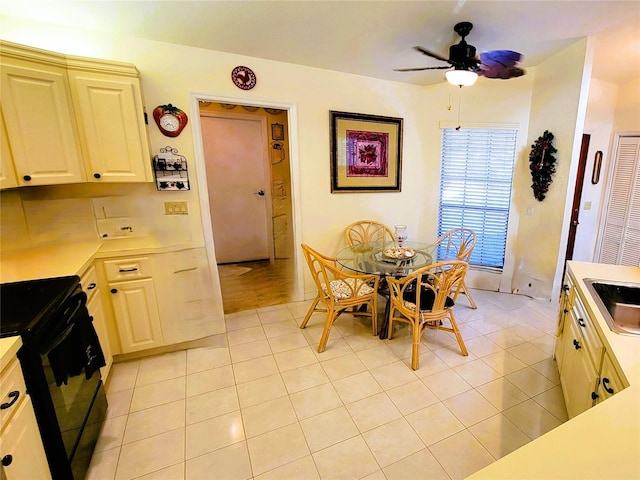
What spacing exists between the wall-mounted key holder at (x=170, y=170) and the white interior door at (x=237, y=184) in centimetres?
187

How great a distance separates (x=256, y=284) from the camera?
3877mm

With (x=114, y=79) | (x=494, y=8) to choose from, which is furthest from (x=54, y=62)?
(x=494, y=8)

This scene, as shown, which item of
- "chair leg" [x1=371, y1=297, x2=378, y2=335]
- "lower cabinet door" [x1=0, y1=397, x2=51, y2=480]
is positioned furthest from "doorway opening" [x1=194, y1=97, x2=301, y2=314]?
"lower cabinet door" [x1=0, y1=397, x2=51, y2=480]

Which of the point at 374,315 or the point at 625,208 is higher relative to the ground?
the point at 625,208

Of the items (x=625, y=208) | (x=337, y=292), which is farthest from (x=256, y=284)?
(x=625, y=208)

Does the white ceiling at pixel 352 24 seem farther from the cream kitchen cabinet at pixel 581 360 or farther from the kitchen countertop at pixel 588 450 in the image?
the kitchen countertop at pixel 588 450

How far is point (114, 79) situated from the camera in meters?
2.08

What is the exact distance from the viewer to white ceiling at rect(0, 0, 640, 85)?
193cm

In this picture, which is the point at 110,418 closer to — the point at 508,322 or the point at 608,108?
the point at 508,322

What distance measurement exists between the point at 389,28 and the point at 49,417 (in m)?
2.98

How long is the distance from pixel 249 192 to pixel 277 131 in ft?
3.29

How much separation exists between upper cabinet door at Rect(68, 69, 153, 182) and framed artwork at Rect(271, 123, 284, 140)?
232 cm

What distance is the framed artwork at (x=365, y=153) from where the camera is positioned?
322cm

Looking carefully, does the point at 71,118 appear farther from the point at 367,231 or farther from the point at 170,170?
the point at 367,231
